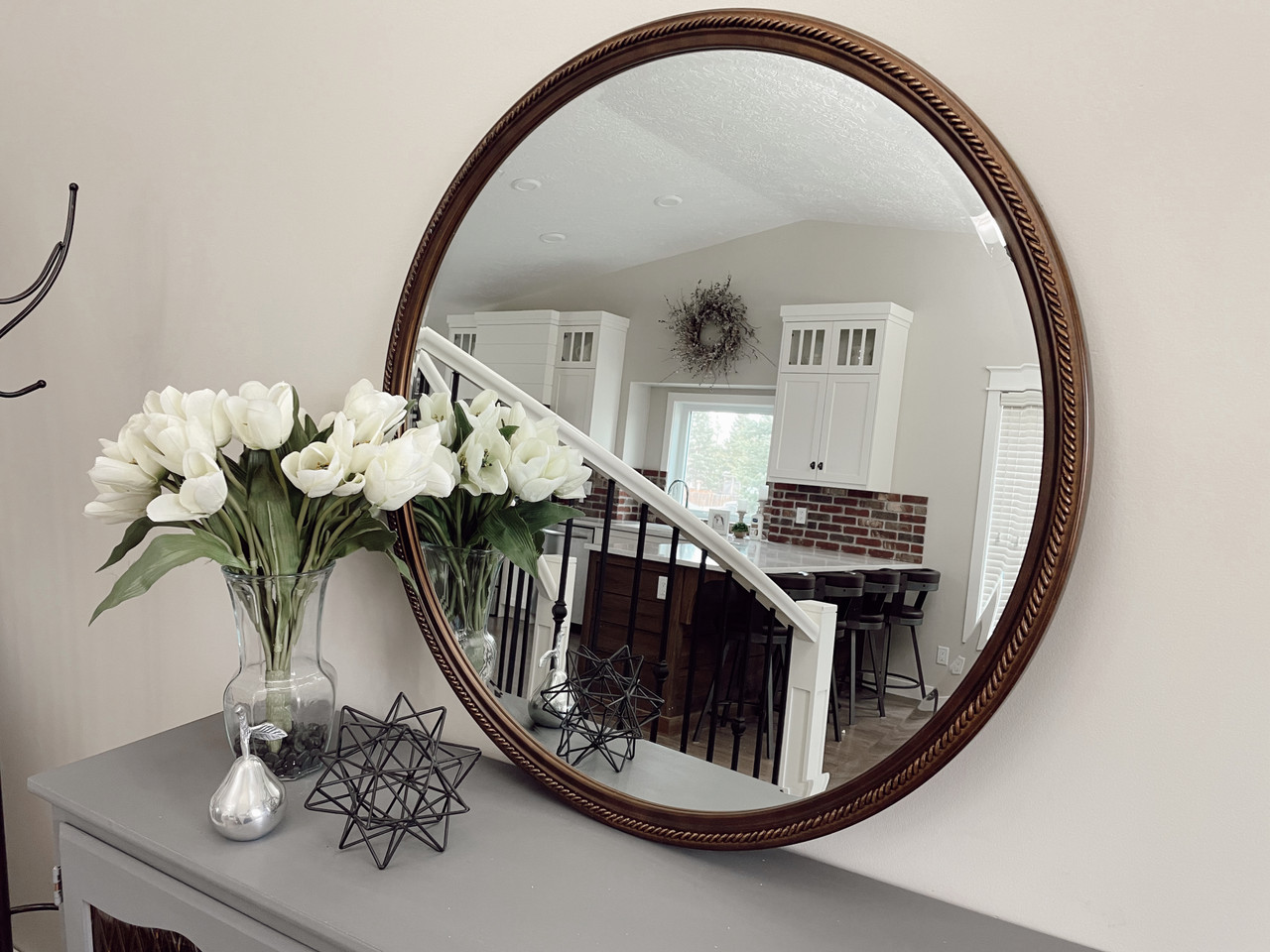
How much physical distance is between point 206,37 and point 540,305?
2.96 feet

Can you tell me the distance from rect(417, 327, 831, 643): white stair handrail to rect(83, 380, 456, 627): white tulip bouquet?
0.44 feet

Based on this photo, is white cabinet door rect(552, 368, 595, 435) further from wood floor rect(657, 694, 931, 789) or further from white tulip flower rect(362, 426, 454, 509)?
wood floor rect(657, 694, 931, 789)

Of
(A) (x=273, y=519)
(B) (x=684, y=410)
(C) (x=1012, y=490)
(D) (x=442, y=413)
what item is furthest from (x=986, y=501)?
(A) (x=273, y=519)

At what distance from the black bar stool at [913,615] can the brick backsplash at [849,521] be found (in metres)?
0.02

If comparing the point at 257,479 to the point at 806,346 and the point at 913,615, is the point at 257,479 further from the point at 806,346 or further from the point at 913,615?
the point at 913,615

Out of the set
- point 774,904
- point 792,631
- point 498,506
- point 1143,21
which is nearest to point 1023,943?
point 774,904

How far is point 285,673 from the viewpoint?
1.12 metres

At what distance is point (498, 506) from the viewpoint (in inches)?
45.8

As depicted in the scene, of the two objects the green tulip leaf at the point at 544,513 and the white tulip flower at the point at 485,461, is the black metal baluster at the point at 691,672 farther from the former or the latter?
the white tulip flower at the point at 485,461

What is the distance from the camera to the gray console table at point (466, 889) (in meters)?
0.84

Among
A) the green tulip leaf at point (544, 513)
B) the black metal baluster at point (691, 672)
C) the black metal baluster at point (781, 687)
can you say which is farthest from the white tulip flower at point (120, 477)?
the black metal baluster at point (781, 687)

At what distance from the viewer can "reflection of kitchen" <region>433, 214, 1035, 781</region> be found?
34.5 inches

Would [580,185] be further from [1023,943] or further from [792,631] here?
[1023,943]

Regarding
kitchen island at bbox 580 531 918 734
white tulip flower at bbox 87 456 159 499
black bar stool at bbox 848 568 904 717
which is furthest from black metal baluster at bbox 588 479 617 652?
white tulip flower at bbox 87 456 159 499
